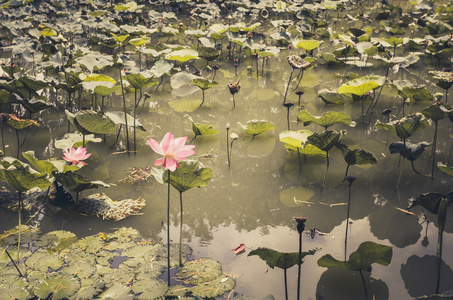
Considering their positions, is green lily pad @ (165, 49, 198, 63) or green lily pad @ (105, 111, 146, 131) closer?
green lily pad @ (105, 111, 146, 131)

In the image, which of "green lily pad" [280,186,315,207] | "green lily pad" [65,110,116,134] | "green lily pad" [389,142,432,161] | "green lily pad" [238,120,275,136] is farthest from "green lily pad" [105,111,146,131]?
"green lily pad" [389,142,432,161]

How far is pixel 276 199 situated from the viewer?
3.44 m

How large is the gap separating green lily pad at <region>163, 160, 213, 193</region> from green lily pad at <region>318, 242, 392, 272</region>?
0.82 metres

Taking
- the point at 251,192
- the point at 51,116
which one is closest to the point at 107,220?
the point at 251,192

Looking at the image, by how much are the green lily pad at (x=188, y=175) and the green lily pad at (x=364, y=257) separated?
0.82 m

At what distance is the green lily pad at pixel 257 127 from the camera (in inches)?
164

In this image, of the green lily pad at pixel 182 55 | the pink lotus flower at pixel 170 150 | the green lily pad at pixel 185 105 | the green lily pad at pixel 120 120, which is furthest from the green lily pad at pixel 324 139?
the green lily pad at pixel 182 55

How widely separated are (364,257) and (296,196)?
117 centimetres

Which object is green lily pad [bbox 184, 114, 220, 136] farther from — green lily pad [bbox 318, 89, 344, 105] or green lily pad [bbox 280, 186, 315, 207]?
green lily pad [bbox 318, 89, 344, 105]

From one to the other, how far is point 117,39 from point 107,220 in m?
4.00

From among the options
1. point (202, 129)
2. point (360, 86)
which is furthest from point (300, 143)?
point (360, 86)

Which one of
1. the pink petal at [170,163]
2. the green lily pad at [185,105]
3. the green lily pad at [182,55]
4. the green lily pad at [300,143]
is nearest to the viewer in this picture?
the pink petal at [170,163]

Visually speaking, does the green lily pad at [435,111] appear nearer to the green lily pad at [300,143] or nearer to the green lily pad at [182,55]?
the green lily pad at [300,143]

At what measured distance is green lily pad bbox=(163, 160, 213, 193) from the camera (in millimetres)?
2516
